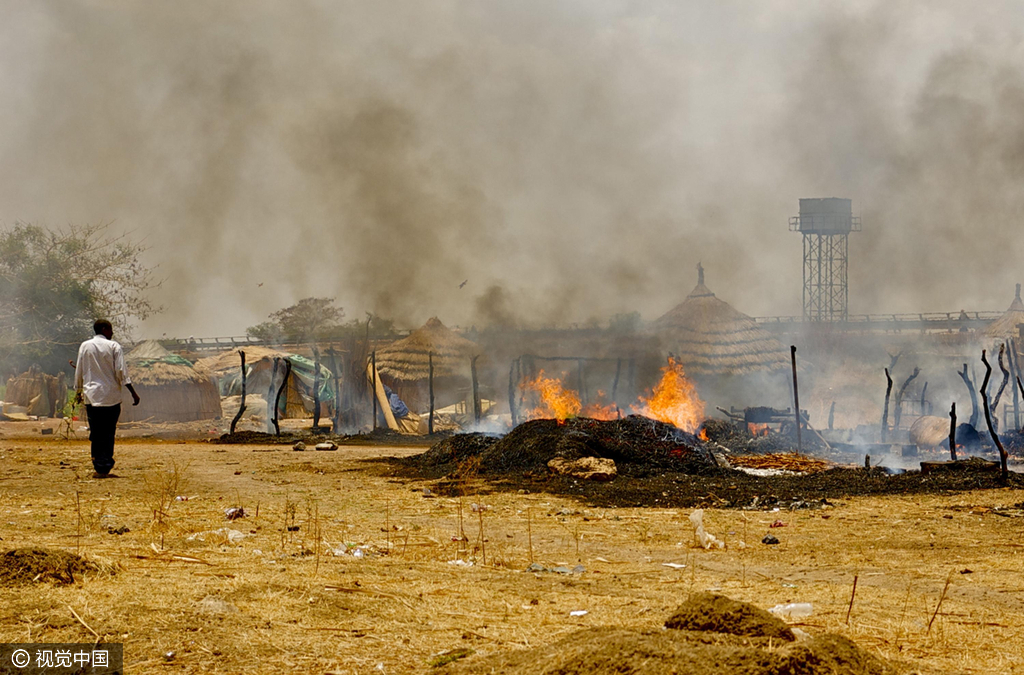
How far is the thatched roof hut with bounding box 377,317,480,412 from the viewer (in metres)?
34.0

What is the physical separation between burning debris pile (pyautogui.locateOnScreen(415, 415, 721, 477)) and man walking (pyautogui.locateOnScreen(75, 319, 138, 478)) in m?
4.95

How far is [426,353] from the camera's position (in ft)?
113

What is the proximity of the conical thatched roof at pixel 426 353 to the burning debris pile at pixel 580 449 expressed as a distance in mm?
19601

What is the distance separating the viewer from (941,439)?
18.6 meters

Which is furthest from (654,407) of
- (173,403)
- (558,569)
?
(173,403)

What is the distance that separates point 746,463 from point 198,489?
386 inches

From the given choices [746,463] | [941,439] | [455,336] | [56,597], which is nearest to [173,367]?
[455,336]

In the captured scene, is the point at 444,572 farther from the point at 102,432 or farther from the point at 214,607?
the point at 102,432

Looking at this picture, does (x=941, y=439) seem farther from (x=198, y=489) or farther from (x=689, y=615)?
(x=689, y=615)

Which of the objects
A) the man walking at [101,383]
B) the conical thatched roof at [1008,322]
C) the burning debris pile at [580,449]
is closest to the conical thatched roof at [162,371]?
the burning debris pile at [580,449]

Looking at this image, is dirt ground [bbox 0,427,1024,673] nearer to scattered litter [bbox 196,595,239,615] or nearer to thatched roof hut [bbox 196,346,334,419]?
scattered litter [bbox 196,595,239,615]

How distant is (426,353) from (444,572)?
29134mm

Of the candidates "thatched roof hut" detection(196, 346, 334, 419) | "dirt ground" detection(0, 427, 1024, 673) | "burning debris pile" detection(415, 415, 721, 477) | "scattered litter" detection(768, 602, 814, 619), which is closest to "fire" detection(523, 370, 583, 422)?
"thatched roof hut" detection(196, 346, 334, 419)

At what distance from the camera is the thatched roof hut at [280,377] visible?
30.9 m
